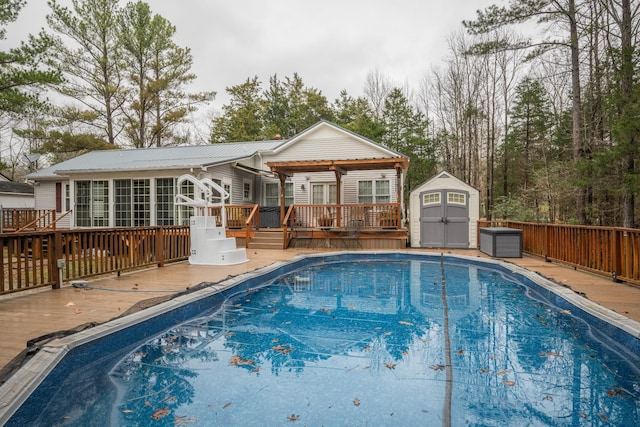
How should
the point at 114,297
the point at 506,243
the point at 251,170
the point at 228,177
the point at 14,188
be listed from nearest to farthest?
1. the point at 114,297
2. the point at 506,243
3. the point at 228,177
4. the point at 251,170
5. the point at 14,188

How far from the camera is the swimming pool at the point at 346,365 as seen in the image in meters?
2.43

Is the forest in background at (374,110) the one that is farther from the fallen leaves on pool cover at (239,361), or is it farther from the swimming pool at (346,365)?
the fallen leaves on pool cover at (239,361)

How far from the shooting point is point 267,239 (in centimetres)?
1188

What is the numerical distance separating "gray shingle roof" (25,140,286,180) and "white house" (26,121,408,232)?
0.04 meters

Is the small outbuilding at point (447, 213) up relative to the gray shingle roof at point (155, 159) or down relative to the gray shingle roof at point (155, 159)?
down

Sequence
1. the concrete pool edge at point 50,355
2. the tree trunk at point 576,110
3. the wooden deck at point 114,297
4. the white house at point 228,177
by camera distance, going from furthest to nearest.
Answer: the white house at point 228,177 < the tree trunk at point 576,110 < the wooden deck at point 114,297 < the concrete pool edge at point 50,355

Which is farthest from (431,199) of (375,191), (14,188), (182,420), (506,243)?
(14,188)

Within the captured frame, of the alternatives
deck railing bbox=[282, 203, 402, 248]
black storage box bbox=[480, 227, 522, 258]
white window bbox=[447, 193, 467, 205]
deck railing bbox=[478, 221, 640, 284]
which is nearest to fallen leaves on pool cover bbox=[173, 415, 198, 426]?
deck railing bbox=[478, 221, 640, 284]

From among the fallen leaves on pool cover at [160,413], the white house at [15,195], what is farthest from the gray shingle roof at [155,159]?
the fallen leaves on pool cover at [160,413]

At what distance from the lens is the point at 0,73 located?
9938mm

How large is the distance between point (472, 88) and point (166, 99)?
19516 mm

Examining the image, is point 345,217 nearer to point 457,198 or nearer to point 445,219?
point 445,219

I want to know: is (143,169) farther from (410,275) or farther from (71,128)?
(71,128)

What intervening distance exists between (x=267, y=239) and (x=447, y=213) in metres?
5.96
